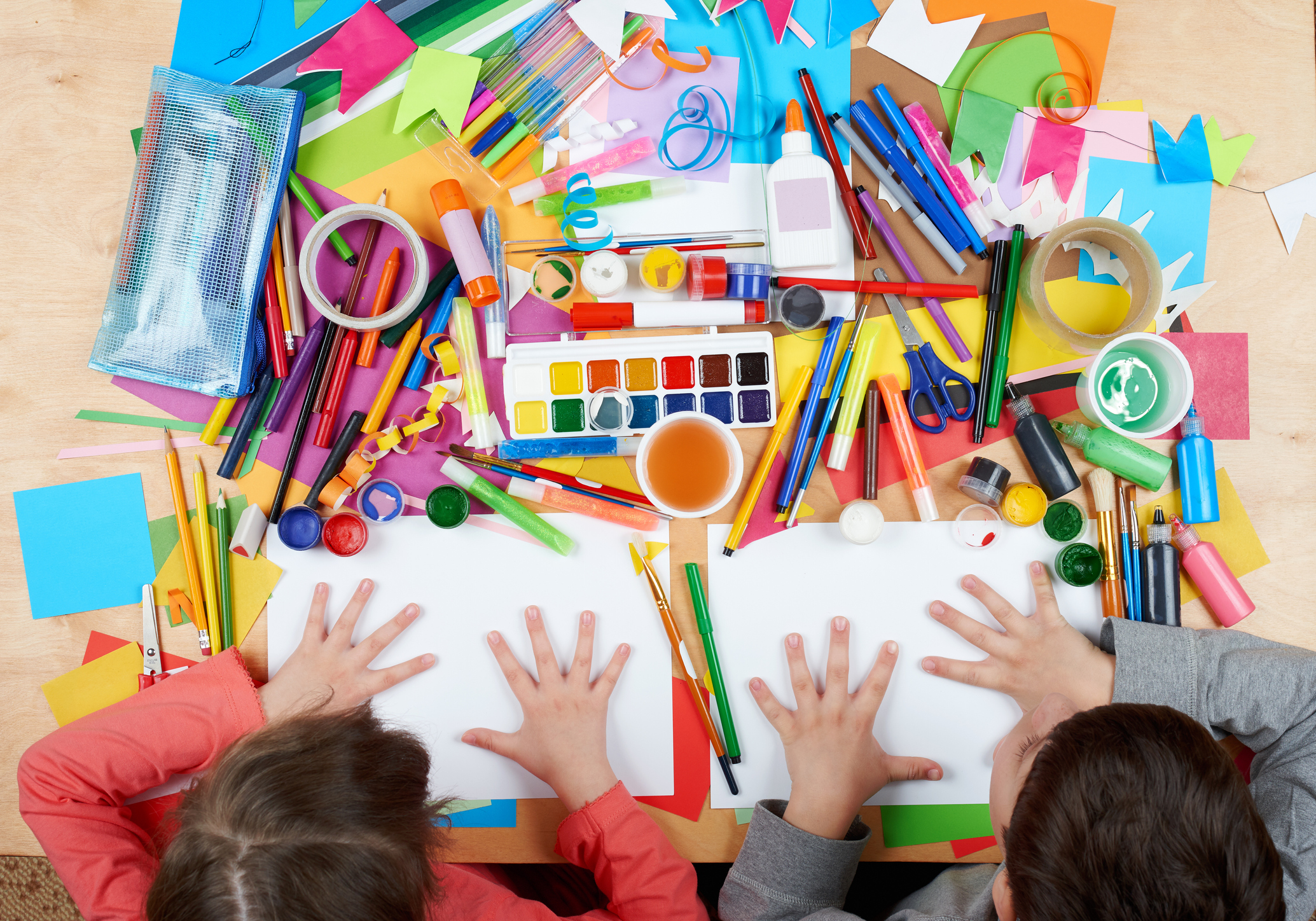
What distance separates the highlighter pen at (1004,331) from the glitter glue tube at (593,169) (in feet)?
1.93

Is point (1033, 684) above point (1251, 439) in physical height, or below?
below

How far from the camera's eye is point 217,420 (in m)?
1.22

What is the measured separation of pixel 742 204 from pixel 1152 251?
1.99ft

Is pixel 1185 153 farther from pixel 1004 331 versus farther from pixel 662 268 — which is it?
pixel 662 268

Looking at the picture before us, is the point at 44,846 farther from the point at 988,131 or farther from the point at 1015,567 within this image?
the point at 988,131

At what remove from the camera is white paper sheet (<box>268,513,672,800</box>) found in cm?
119

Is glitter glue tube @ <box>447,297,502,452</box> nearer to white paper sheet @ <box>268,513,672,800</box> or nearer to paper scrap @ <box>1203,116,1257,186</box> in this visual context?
white paper sheet @ <box>268,513,672,800</box>

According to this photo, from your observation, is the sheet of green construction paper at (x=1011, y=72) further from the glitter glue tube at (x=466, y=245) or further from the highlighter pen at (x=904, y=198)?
the glitter glue tube at (x=466, y=245)

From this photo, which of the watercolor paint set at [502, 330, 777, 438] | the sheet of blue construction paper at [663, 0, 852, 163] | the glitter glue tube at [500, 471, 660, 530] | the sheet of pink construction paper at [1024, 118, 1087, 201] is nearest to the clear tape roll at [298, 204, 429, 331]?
the watercolor paint set at [502, 330, 777, 438]

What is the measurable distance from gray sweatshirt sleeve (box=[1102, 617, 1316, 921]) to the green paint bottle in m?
0.22

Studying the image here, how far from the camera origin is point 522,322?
1238mm

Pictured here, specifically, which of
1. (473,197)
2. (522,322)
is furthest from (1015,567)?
(473,197)

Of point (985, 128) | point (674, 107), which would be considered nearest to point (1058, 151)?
point (985, 128)

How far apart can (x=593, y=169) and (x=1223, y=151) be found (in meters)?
0.98
